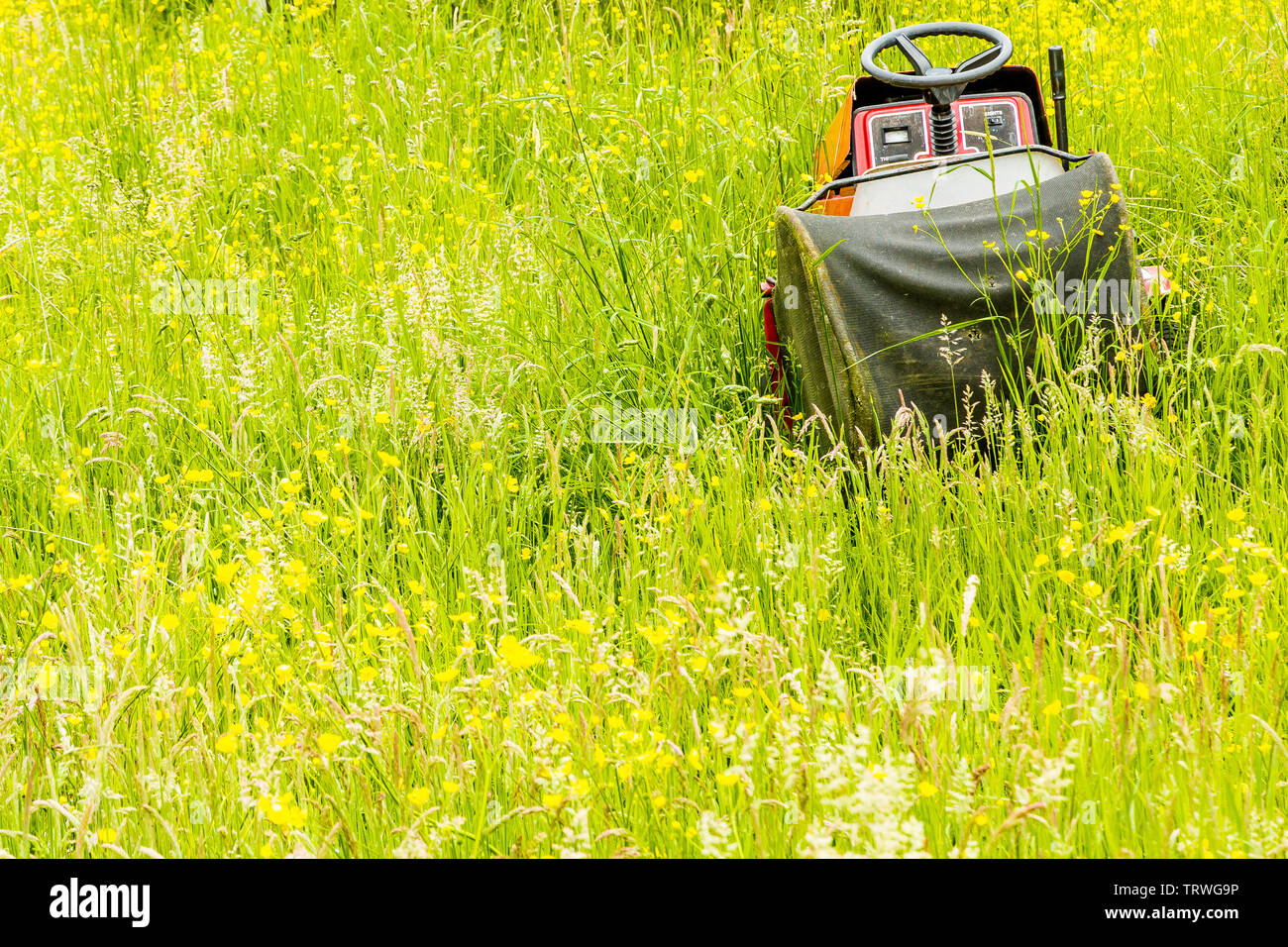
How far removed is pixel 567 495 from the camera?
273 centimetres

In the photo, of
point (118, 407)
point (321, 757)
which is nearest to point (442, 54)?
point (118, 407)

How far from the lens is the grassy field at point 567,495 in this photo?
160cm

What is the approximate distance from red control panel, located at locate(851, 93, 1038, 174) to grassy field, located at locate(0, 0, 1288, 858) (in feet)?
1.55

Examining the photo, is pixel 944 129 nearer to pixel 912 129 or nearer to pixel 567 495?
pixel 912 129

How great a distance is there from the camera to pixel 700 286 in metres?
3.32

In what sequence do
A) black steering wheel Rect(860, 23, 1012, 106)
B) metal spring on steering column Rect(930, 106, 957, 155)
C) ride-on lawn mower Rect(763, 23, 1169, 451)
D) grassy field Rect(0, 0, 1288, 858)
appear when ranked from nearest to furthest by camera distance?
grassy field Rect(0, 0, 1288, 858)
ride-on lawn mower Rect(763, 23, 1169, 451)
black steering wheel Rect(860, 23, 1012, 106)
metal spring on steering column Rect(930, 106, 957, 155)

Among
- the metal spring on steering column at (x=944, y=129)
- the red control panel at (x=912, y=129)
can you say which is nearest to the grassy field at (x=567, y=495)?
the red control panel at (x=912, y=129)

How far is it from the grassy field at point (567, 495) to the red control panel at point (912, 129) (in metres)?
0.47

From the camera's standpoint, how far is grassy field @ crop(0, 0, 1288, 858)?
1.60 meters

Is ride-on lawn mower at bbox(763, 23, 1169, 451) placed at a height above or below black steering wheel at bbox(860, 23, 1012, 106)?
below

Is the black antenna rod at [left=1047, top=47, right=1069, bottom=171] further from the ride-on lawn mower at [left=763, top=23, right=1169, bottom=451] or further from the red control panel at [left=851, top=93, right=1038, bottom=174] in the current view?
the ride-on lawn mower at [left=763, top=23, right=1169, bottom=451]

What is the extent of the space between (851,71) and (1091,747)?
353cm

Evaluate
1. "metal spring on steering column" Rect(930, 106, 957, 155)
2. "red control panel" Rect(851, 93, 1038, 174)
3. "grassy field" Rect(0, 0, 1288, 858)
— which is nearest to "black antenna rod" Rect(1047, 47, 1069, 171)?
A: "red control panel" Rect(851, 93, 1038, 174)
